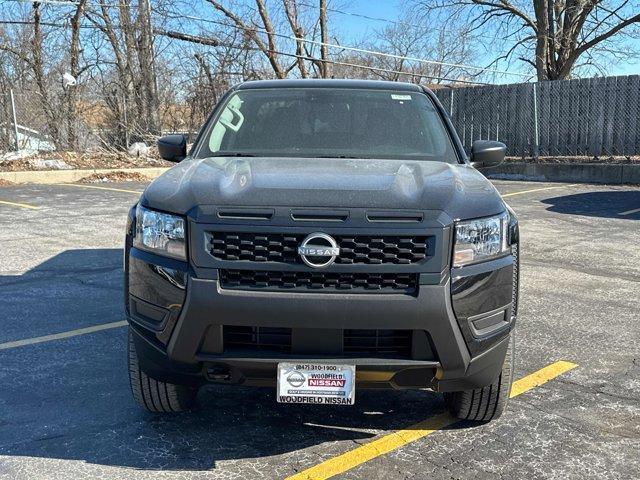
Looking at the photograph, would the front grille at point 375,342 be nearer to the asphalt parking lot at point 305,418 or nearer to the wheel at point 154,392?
the asphalt parking lot at point 305,418

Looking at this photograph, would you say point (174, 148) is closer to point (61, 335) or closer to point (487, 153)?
point (61, 335)

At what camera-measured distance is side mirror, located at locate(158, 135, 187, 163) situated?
177 inches

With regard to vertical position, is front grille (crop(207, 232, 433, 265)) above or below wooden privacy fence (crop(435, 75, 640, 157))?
below

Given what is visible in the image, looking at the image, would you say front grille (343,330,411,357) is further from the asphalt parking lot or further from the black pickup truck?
the asphalt parking lot

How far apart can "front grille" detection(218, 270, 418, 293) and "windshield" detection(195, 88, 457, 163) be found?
136cm

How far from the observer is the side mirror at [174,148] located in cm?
451

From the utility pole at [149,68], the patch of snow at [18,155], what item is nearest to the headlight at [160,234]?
the patch of snow at [18,155]

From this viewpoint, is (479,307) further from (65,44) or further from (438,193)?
(65,44)

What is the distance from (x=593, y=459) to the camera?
3.06 metres

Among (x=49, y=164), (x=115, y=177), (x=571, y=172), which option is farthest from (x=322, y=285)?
(x=49, y=164)

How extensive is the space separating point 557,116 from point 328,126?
15.4m

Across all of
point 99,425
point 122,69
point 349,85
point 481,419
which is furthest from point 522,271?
point 122,69

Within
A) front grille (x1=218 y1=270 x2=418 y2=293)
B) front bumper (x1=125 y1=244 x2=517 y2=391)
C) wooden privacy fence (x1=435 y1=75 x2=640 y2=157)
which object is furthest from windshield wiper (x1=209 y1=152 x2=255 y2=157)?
wooden privacy fence (x1=435 y1=75 x2=640 y2=157)

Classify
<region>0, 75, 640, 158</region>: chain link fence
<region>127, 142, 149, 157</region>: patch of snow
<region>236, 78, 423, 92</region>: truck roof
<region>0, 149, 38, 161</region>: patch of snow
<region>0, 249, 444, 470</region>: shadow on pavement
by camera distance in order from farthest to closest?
<region>127, 142, 149, 157</region>: patch of snow < <region>0, 149, 38, 161</region>: patch of snow < <region>0, 75, 640, 158</region>: chain link fence < <region>236, 78, 423, 92</region>: truck roof < <region>0, 249, 444, 470</region>: shadow on pavement
